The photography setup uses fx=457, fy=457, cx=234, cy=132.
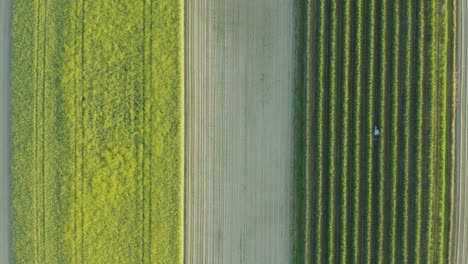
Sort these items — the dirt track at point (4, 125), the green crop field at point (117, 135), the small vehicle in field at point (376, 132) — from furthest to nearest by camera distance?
the dirt track at point (4, 125), the green crop field at point (117, 135), the small vehicle in field at point (376, 132)

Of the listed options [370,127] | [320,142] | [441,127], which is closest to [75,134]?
[320,142]

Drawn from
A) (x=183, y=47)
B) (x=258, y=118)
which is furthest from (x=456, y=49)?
(x=183, y=47)

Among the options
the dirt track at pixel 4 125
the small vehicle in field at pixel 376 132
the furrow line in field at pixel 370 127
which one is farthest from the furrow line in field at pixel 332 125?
the dirt track at pixel 4 125

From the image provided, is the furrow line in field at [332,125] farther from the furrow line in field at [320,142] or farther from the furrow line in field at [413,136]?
the furrow line in field at [413,136]

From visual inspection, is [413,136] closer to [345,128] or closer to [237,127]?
[345,128]

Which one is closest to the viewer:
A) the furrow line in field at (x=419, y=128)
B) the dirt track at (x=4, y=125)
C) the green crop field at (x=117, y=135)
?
the furrow line in field at (x=419, y=128)

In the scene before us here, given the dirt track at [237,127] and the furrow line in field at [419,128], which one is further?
the dirt track at [237,127]

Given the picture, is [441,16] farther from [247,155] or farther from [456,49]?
[247,155]
